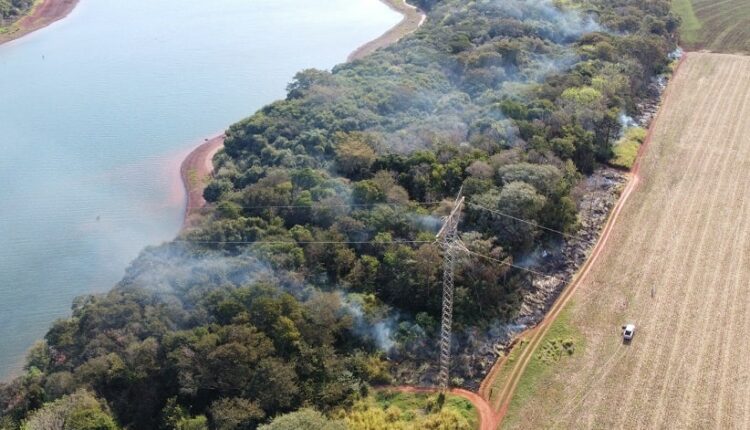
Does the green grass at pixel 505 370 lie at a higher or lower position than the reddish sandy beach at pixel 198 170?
lower

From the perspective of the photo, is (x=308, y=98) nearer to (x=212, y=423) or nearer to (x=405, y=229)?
(x=405, y=229)

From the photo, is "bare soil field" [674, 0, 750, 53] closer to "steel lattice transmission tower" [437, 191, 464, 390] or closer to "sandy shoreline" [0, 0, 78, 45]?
"steel lattice transmission tower" [437, 191, 464, 390]

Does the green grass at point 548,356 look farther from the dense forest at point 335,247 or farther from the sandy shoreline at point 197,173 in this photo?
the sandy shoreline at point 197,173

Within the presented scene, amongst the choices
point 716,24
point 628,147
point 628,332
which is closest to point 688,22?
point 716,24

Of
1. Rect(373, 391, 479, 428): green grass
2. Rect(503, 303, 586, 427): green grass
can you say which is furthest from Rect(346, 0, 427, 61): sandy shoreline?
Rect(373, 391, 479, 428): green grass

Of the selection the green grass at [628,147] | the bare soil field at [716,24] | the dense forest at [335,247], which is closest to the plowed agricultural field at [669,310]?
the green grass at [628,147]

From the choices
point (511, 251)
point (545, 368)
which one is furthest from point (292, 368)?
point (511, 251)
